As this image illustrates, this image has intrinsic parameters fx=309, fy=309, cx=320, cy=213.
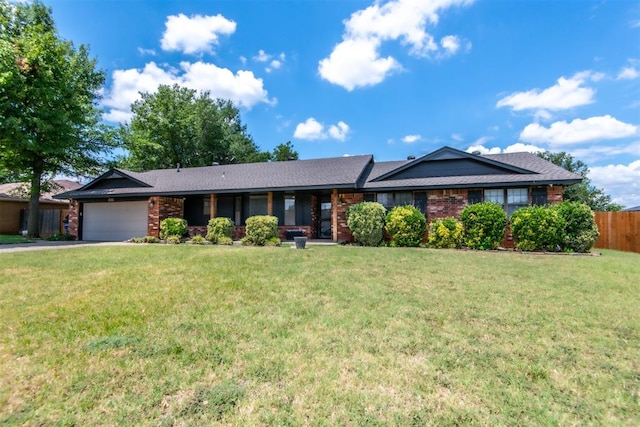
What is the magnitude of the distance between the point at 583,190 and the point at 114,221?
33.8m

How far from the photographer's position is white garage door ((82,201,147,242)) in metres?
16.6

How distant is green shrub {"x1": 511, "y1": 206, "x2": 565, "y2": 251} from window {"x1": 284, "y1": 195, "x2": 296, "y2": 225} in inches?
367

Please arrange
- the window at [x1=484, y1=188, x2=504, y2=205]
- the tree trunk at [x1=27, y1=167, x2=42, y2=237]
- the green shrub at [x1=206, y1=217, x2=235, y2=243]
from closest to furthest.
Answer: the window at [x1=484, y1=188, x2=504, y2=205]
the green shrub at [x1=206, y1=217, x2=235, y2=243]
the tree trunk at [x1=27, y1=167, x2=42, y2=237]

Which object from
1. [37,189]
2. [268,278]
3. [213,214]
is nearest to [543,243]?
[268,278]

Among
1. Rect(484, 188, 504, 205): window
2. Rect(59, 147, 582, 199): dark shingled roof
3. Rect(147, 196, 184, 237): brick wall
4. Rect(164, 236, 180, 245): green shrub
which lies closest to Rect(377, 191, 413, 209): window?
Rect(59, 147, 582, 199): dark shingled roof

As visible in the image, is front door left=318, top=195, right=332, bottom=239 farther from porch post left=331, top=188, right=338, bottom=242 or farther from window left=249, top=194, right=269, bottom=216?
window left=249, top=194, right=269, bottom=216

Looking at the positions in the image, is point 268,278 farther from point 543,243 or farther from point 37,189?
point 37,189

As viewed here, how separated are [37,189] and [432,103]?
22710 millimetres

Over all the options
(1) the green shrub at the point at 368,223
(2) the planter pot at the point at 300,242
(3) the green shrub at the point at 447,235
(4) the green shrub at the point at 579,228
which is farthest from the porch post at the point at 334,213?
(4) the green shrub at the point at 579,228

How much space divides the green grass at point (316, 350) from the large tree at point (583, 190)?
2317 centimetres

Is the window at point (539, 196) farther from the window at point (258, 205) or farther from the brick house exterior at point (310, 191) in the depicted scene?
the window at point (258, 205)

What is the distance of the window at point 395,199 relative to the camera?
13697mm

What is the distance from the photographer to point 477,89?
1520cm

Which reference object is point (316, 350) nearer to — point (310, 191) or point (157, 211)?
point (310, 191)
